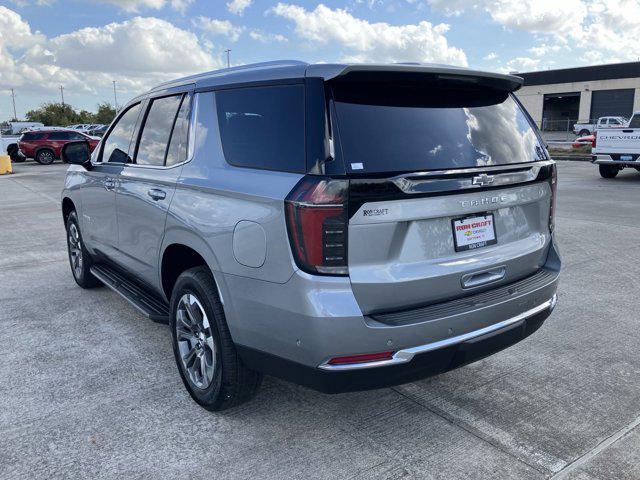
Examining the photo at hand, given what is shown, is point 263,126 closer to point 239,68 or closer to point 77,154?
point 239,68

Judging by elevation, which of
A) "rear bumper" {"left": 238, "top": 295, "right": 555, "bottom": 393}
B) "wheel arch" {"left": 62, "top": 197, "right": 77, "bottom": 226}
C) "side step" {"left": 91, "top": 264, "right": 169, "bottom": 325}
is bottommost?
"side step" {"left": 91, "top": 264, "right": 169, "bottom": 325}

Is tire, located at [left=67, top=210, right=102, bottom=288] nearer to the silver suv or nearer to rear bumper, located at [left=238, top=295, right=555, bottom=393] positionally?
the silver suv

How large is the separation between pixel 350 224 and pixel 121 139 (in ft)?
9.46

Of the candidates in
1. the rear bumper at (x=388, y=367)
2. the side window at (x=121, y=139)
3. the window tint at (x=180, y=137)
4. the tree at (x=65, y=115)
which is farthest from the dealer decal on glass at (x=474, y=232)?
the tree at (x=65, y=115)

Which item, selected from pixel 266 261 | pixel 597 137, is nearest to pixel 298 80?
pixel 266 261

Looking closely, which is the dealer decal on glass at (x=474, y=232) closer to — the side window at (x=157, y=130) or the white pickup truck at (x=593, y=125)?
the side window at (x=157, y=130)

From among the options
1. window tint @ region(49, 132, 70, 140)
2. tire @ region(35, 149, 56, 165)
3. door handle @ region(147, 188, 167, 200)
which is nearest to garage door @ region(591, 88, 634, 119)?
window tint @ region(49, 132, 70, 140)

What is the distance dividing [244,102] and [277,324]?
4.07 ft

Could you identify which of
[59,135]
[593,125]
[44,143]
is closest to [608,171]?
[59,135]

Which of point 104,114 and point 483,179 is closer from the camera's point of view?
point 483,179

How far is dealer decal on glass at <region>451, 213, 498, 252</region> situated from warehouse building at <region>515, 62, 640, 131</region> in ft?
175

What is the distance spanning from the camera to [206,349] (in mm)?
3197

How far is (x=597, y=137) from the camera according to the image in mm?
15273

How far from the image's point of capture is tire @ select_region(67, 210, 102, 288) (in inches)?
215
